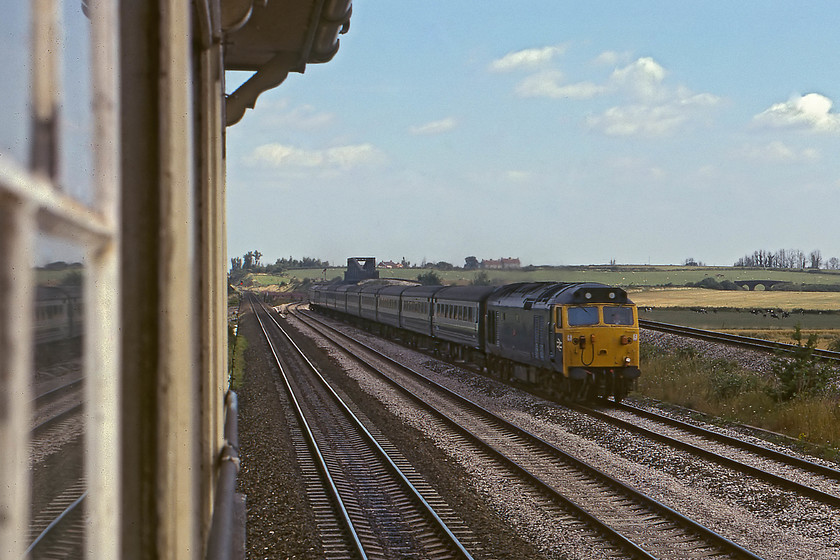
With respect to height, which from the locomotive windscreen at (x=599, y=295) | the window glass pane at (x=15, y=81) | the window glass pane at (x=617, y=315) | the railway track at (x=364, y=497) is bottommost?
the railway track at (x=364, y=497)

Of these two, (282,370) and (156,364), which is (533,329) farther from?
(156,364)

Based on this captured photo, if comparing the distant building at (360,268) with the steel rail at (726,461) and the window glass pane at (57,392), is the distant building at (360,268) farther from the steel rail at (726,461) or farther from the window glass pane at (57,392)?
the window glass pane at (57,392)

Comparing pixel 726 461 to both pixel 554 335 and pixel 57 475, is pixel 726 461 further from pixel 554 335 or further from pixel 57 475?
pixel 57 475

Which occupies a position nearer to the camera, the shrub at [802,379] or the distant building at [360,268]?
the shrub at [802,379]

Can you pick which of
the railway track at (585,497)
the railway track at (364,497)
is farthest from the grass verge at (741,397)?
the railway track at (364,497)

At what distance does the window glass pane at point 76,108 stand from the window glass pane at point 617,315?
1787 cm

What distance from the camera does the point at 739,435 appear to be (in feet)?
48.8

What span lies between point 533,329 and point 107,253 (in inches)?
729

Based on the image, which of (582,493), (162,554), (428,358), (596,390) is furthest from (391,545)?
(428,358)

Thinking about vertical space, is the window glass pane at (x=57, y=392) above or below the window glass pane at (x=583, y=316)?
above

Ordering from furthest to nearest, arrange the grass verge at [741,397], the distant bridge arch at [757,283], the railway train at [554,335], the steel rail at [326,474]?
1. the distant bridge arch at [757,283]
2. the railway train at [554,335]
3. the grass verge at [741,397]
4. the steel rail at [326,474]

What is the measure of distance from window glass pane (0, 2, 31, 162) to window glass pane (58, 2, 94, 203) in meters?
0.09

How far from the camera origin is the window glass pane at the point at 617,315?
1819cm

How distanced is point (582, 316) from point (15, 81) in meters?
17.6
